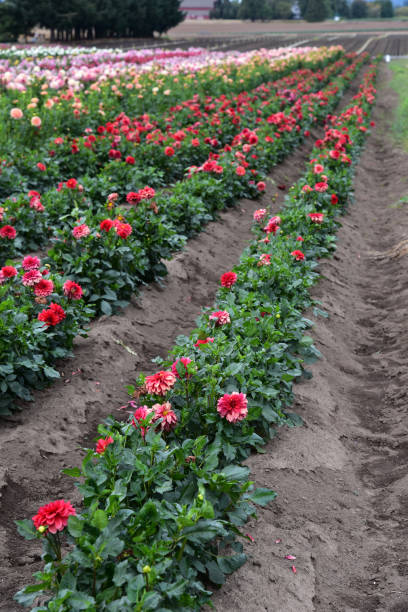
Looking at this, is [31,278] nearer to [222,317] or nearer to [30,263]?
[30,263]

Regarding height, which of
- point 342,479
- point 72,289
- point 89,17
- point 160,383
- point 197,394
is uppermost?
point 89,17

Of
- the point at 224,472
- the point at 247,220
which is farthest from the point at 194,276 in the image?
the point at 224,472

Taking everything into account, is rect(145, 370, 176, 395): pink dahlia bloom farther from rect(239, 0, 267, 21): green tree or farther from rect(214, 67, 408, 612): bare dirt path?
rect(239, 0, 267, 21): green tree

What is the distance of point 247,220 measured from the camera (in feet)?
30.1

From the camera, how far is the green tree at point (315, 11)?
9500cm

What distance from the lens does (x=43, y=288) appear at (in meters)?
4.50

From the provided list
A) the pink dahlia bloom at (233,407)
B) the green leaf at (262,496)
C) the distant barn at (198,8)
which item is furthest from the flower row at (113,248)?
the distant barn at (198,8)

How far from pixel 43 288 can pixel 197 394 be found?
1.49 metres

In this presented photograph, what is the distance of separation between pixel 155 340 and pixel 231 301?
138 cm

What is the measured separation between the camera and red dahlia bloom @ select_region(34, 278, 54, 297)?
4488mm

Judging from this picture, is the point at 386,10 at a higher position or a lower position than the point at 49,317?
higher

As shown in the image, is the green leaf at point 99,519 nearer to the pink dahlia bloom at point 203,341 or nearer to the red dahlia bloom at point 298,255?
the pink dahlia bloom at point 203,341

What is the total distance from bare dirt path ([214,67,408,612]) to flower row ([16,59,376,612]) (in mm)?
174

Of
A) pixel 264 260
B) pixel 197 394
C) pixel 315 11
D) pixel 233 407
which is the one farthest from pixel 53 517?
pixel 315 11
